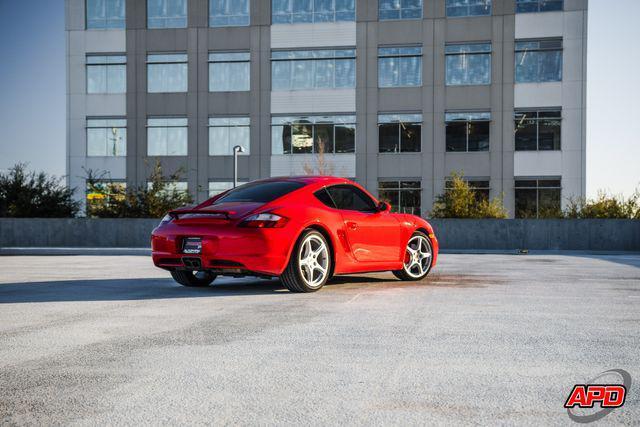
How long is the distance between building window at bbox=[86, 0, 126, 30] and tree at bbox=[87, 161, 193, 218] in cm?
1476

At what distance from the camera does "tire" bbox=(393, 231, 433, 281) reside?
10.8 meters

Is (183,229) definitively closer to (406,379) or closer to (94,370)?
(94,370)

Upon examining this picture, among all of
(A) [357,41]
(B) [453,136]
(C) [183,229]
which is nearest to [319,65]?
(A) [357,41]

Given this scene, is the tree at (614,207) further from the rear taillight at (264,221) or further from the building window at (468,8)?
the rear taillight at (264,221)

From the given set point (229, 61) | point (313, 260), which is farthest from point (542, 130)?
point (313, 260)

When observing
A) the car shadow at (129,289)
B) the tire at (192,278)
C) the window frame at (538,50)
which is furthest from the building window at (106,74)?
the tire at (192,278)

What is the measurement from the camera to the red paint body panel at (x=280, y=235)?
862 cm

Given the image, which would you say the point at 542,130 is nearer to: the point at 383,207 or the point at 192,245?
the point at 383,207

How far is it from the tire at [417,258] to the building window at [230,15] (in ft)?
96.0

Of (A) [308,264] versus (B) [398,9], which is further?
(B) [398,9]

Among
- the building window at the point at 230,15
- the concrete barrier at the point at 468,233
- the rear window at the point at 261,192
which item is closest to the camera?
the rear window at the point at 261,192

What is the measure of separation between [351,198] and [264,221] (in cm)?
182

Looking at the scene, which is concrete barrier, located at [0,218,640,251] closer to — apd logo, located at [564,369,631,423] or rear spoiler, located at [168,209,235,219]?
rear spoiler, located at [168,209,235,219]

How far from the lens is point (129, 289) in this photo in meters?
9.81
